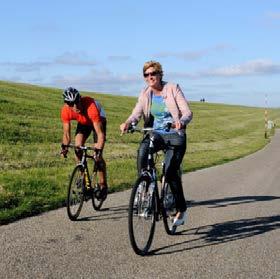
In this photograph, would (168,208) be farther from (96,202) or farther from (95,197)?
(96,202)

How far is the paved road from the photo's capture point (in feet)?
17.9

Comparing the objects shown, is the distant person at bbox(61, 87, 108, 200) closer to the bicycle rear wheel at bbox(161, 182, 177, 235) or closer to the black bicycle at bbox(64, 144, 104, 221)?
the black bicycle at bbox(64, 144, 104, 221)

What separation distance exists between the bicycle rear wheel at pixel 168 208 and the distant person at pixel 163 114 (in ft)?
0.50

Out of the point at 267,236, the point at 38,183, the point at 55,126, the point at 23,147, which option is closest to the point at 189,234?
the point at 267,236

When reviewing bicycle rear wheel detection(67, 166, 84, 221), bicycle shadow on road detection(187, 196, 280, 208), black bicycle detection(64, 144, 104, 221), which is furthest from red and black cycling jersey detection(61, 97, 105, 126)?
bicycle shadow on road detection(187, 196, 280, 208)

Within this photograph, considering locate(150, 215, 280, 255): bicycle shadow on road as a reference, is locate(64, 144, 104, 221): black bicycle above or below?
above

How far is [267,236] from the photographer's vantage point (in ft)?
23.8

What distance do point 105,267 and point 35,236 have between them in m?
1.58

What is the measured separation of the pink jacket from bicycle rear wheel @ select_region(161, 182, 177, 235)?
3.13ft

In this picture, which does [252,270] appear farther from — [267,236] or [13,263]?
[13,263]

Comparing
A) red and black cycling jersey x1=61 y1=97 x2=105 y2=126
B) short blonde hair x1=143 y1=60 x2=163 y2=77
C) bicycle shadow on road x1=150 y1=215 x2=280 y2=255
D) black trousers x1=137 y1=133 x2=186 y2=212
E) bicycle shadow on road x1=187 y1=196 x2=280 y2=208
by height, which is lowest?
bicycle shadow on road x1=187 y1=196 x2=280 y2=208

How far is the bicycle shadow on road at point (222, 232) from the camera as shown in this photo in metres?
6.52

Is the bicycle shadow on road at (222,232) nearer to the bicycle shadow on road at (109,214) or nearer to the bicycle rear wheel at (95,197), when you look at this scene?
the bicycle shadow on road at (109,214)

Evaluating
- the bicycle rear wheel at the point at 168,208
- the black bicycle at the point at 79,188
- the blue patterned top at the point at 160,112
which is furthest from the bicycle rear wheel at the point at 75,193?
the blue patterned top at the point at 160,112
